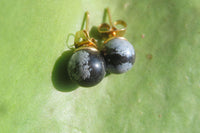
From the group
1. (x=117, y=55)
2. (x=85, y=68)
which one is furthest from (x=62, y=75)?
(x=117, y=55)

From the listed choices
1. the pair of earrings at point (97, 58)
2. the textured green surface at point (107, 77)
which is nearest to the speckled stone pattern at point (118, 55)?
the pair of earrings at point (97, 58)

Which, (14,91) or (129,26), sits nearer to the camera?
(14,91)

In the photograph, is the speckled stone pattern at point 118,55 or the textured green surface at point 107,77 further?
the speckled stone pattern at point 118,55

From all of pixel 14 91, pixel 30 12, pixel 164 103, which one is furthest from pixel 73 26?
pixel 164 103

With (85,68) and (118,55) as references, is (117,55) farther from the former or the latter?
(85,68)

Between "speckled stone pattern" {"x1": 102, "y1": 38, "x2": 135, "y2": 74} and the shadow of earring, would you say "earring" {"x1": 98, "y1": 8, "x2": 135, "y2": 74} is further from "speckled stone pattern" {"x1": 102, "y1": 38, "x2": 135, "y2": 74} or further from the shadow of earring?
the shadow of earring

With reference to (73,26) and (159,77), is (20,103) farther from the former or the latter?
(159,77)

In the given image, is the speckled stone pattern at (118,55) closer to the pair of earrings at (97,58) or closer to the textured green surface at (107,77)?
the pair of earrings at (97,58)
